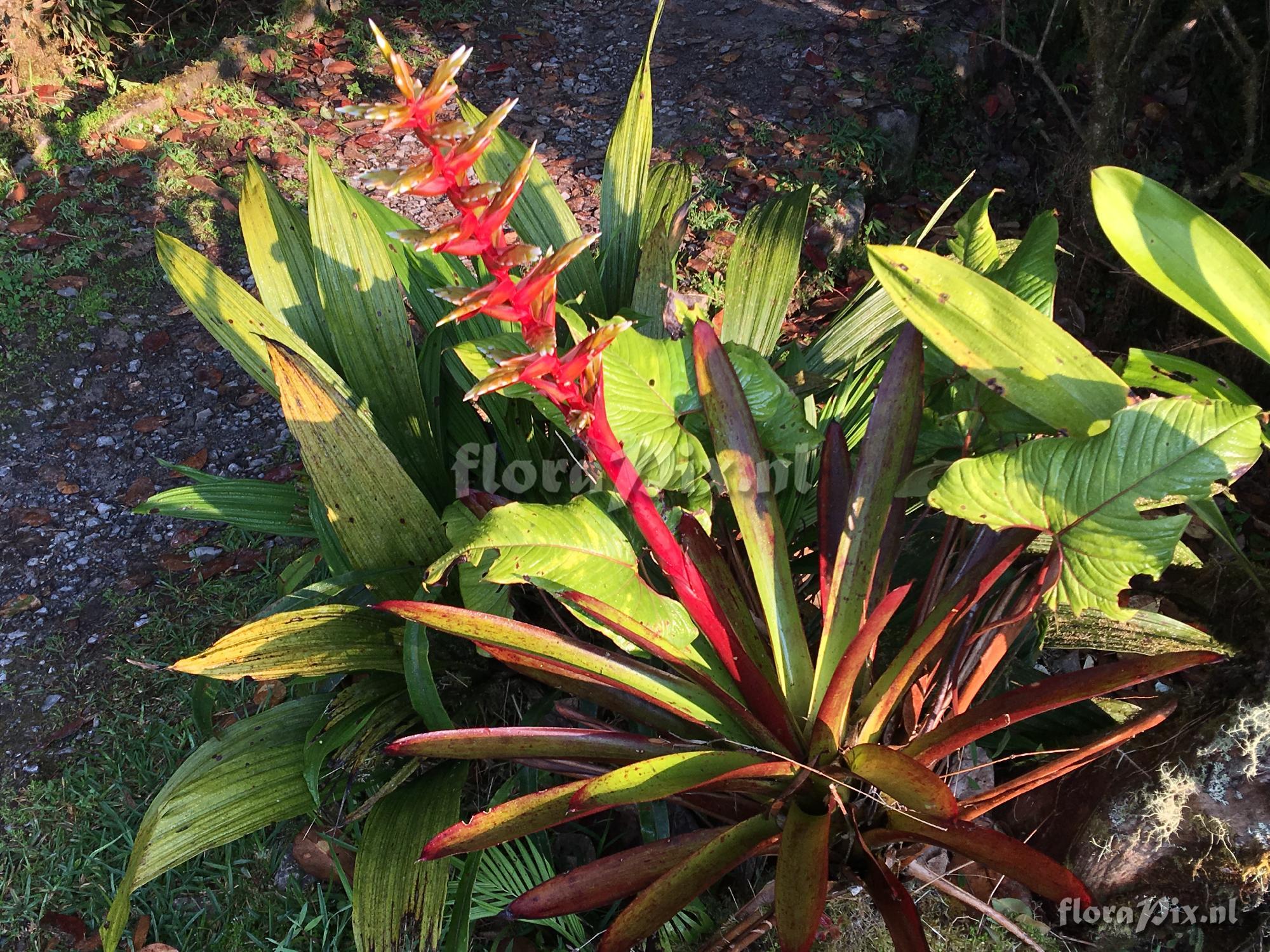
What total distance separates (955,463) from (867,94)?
2.90 m

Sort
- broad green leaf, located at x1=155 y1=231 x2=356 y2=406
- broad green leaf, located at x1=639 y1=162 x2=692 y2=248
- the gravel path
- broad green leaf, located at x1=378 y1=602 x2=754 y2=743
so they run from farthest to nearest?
the gravel path, broad green leaf, located at x1=639 y1=162 x2=692 y2=248, broad green leaf, located at x1=155 y1=231 x2=356 y2=406, broad green leaf, located at x1=378 y1=602 x2=754 y2=743

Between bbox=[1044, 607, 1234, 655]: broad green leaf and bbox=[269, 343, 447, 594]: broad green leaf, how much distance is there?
3.75 ft

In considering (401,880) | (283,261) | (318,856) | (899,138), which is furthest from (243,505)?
(899,138)

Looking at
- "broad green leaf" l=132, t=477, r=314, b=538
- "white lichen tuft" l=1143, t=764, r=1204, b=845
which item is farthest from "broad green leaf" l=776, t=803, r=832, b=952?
"broad green leaf" l=132, t=477, r=314, b=538

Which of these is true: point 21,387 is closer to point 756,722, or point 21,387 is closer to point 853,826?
point 756,722

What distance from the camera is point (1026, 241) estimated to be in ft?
5.22

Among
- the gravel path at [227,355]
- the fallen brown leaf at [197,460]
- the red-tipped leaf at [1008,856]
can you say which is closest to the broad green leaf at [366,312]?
the gravel path at [227,355]

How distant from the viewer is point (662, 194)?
7.05 feet

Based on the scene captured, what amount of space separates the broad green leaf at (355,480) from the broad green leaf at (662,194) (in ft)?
2.83

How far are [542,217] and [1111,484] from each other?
4.39 feet

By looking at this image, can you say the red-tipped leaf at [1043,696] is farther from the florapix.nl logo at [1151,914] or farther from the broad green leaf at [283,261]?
the broad green leaf at [283,261]

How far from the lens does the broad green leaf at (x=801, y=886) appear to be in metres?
1.21

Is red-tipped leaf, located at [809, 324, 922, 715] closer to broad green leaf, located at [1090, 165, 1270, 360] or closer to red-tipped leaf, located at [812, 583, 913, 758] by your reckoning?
red-tipped leaf, located at [812, 583, 913, 758]

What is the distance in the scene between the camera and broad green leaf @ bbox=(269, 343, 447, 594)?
58.4 inches
